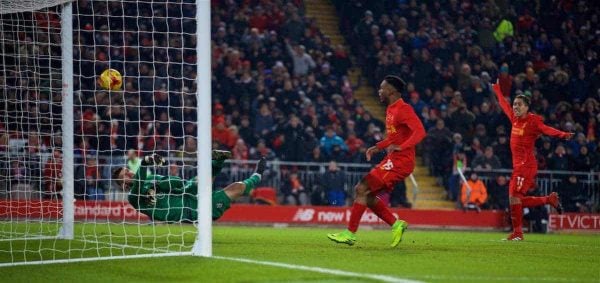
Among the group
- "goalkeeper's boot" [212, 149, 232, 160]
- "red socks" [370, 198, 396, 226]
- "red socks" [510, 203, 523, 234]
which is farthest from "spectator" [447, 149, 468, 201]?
"red socks" [370, 198, 396, 226]

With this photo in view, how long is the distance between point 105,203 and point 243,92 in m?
5.00

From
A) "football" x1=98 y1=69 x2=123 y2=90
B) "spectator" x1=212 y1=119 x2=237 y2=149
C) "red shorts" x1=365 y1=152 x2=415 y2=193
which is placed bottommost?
"red shorts" x1=365 y1=152 x2=415 y2=193

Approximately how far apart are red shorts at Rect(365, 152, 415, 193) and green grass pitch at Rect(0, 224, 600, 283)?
2.78 ft

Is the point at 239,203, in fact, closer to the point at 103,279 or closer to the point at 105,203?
the point at 105,203

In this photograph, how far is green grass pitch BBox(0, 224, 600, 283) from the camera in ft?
29.5

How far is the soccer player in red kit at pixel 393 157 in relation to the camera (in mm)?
12680

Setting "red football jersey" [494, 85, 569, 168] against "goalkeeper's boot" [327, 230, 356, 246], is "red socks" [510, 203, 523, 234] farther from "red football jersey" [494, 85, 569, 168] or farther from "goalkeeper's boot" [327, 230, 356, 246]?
"goalkeeper's boot" [327, 230, 356, 246]

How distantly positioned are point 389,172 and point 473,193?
37.4 feet

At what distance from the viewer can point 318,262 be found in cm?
1030

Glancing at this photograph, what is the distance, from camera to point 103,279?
29.0 feet

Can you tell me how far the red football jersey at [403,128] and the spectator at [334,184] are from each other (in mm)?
10208

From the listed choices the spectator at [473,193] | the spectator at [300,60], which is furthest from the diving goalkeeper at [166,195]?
the spectator at [300,60]

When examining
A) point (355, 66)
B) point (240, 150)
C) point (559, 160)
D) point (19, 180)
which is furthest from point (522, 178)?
point (355, 66)

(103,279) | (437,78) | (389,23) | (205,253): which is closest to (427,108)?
(437,78)
